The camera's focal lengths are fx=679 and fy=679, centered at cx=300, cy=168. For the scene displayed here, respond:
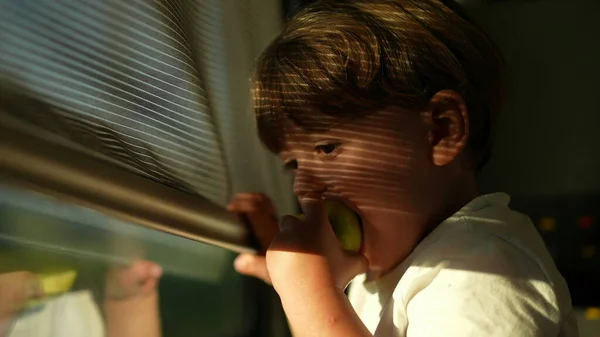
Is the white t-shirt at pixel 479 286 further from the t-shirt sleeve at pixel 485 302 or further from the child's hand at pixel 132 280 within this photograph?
the child's hand at pixel 132 280

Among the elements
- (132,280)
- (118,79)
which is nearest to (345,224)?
(132,280)

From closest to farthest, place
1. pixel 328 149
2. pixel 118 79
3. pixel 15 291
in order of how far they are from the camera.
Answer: pixel 118 79, pixel 15 291, pixel 328 149

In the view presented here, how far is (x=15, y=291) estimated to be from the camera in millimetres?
551

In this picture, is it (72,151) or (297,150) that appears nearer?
(72,151)

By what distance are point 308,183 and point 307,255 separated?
10cm

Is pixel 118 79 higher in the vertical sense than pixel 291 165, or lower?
higher

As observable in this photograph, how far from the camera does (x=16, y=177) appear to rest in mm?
339

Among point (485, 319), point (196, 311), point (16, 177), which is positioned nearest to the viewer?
point (16, 177)

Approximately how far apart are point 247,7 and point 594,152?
0.61 m

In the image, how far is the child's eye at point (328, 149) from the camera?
70 cm

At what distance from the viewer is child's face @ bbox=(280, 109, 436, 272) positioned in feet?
2.28

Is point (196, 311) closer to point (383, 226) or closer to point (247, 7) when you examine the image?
point (383, 226)

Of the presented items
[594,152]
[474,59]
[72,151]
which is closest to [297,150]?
[474,59]

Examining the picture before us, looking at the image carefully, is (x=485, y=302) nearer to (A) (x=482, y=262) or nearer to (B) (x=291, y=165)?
(A) (x=482, y=262)
